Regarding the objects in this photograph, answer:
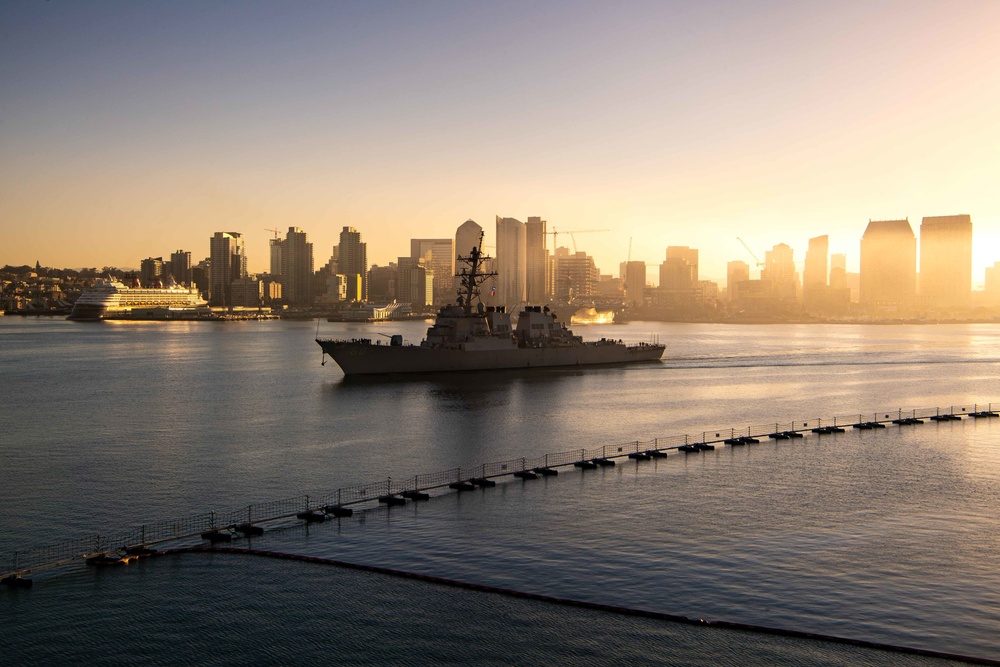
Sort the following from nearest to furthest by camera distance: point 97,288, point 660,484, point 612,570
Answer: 1. point 612,570
2. point 660,484
3. point 97,288

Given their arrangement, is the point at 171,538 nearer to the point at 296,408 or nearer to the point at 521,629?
the point at 521,629

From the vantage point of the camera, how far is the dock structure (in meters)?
18.2

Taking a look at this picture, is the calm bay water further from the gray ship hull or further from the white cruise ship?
the white cruise ship

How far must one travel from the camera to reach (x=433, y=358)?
58.9 metres

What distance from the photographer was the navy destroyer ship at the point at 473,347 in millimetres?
57875

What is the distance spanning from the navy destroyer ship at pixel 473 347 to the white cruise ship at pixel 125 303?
5060 inches

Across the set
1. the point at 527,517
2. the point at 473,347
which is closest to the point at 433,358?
the point at 473,347

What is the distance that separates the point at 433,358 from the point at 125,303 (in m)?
142

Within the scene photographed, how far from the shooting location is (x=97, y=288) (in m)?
175

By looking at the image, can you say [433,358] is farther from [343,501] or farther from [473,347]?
[343,501]

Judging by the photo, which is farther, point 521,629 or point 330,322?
point 330,322

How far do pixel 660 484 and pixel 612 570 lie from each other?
9.17 metres

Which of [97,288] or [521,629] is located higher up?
[97,288]

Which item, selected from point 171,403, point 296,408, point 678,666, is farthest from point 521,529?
point 171,403
